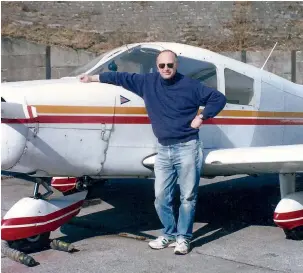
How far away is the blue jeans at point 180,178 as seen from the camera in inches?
201

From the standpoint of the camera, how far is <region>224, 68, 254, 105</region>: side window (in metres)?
6.15

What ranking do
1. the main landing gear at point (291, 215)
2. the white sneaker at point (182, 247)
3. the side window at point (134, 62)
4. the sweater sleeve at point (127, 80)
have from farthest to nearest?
1. the side window at point (134, 62)
2. the main landing gear at point (291, 215)
3. the sweater sleeve at point (127, 80)
4. the white sneaker at point (182, 247)

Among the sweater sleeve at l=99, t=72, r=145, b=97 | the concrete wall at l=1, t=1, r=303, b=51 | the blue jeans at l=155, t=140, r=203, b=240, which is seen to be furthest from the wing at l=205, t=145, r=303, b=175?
the concrete wall at l=1, t=1, r=303, b=51

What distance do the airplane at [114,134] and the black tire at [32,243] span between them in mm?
11

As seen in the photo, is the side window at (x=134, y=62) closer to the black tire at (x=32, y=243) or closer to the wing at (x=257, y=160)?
the wing at (x=257, y=160)

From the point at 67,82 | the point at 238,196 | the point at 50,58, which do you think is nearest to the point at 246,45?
the point at 50,58

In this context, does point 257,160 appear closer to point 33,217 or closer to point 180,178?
point 180,178

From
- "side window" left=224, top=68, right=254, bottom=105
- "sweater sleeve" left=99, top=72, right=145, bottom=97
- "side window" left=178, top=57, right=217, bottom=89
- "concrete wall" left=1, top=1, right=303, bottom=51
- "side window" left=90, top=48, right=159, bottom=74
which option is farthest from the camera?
"concrete wall" left=1, top=1, right=303, bottom=51

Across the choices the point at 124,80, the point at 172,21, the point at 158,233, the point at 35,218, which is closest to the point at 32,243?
the point at 35,218

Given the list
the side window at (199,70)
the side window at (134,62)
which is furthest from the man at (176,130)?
the side window at (199,70)

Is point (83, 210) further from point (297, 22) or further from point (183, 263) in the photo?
point (297, 22)

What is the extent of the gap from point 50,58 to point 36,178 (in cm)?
629

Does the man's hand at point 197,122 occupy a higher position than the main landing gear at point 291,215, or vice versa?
the man's hand at point 197,122

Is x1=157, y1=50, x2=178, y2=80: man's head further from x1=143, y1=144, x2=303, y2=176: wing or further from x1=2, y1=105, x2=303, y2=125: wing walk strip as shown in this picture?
x1=143, y1=144, x2=303, y2=176: wing
